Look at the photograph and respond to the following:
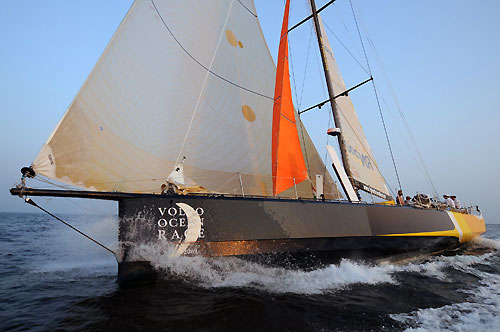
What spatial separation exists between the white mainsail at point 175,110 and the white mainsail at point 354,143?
3.08ft

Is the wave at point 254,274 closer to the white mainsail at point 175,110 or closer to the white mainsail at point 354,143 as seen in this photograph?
the white mainsail at point 175,110

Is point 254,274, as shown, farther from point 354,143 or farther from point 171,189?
point 354,143

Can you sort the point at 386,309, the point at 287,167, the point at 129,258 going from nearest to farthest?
the point at 386,309 → the point at 129,258 → the point at 287,167

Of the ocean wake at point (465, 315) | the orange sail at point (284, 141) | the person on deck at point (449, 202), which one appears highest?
the orange sail at point (284, 141)

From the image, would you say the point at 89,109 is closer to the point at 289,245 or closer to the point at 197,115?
the point at 197,115

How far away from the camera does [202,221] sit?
173 inches

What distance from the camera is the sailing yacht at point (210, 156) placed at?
425cm

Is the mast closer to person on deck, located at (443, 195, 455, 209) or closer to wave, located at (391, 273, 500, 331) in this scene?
wave, located at (391, 273, 500, 331)

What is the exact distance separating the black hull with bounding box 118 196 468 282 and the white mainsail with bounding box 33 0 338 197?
25.2 inches

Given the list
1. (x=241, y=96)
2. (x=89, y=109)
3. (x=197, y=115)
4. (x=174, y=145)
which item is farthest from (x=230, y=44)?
(x=89, y=109)

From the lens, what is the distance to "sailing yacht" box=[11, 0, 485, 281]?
425cm

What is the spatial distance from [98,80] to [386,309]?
5.65m

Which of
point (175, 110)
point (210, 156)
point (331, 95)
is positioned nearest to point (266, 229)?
point (210, 156)

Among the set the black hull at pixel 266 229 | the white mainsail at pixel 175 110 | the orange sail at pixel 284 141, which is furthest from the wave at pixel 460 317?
the orange sail at pixel 284 141
